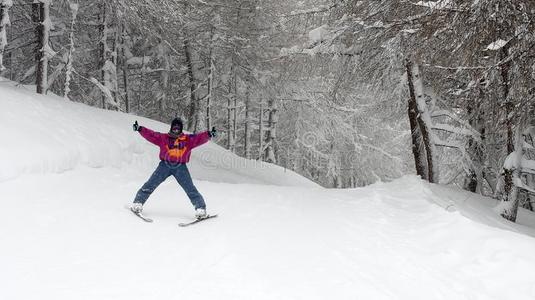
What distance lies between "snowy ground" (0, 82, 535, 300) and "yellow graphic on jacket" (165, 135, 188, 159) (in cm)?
101

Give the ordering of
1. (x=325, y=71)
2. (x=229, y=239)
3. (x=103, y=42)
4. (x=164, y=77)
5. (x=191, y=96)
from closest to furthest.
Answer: (x=229, y=239), (x=325, y=71), (x=103, y=42), (x=191, y=96), (x=164, y=77)

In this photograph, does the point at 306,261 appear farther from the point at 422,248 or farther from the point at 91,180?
the point at 91,180

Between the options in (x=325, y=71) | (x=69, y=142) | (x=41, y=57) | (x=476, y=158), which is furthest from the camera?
(x=41, y=57)

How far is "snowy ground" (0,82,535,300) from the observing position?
4.66 meters

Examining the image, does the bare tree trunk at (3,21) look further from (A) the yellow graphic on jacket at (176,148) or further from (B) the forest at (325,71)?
(A) the yellow graphic on jacket at (176,148)

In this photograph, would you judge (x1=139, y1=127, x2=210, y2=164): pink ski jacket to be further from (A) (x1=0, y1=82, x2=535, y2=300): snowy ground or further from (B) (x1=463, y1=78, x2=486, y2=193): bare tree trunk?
(B) (x1=463, y1=78, x2=486, y2=193): bare tree trunk

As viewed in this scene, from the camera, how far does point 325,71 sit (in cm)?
1278

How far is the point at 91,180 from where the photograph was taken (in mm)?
9164

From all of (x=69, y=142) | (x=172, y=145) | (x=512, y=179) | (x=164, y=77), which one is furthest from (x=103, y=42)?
(x=512, y=179)

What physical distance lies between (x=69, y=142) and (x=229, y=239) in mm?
5686

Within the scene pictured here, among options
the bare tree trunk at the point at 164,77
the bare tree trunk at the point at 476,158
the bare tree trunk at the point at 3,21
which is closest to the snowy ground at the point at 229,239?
the bare tree trunk at the point at 476,158

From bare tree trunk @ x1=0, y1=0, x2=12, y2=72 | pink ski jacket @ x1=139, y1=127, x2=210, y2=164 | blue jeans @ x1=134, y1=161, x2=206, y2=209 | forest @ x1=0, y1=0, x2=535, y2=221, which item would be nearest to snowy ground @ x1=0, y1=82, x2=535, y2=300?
blue jeans @ x1=134, y1=161, x2=206, y2=209

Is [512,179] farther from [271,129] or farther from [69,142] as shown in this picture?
[271,129]

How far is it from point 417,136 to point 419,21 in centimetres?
524
